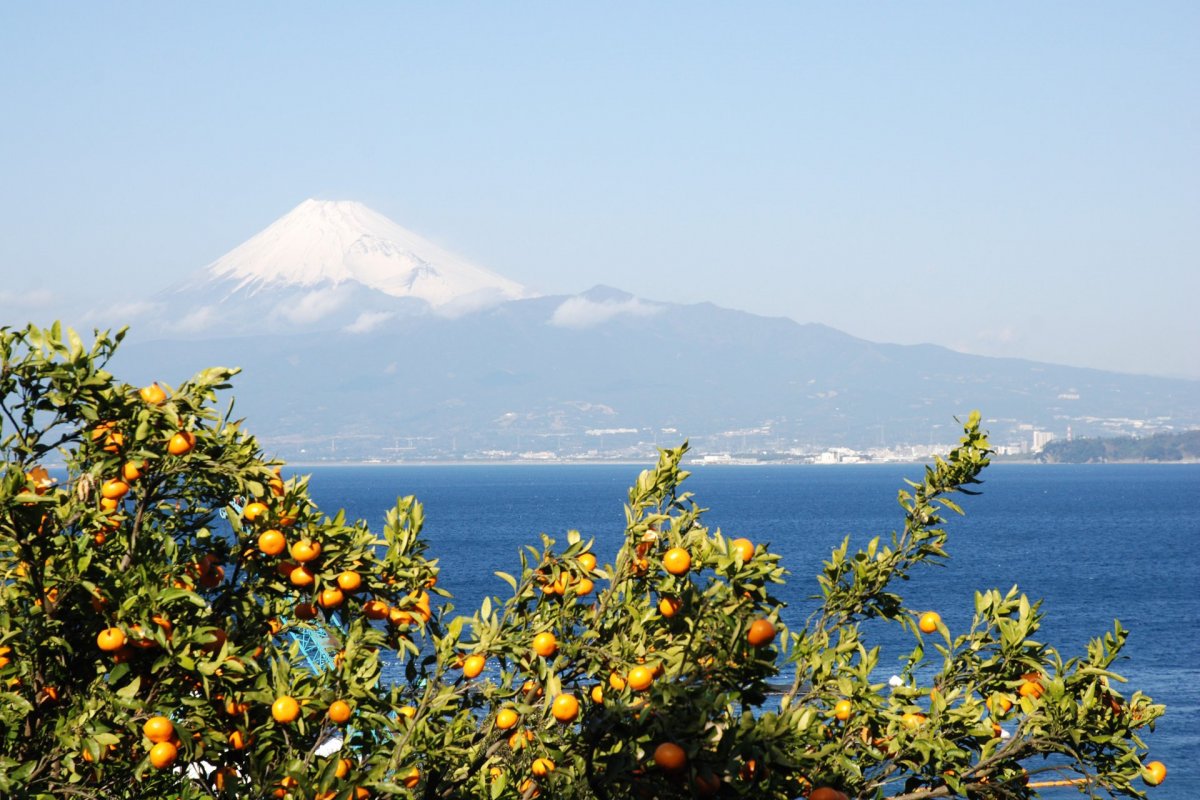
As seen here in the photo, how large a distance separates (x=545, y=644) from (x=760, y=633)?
2.74 ft

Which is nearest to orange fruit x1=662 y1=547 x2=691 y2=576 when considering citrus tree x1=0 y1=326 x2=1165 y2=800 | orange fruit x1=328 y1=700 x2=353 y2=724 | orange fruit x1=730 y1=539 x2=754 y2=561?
citrus tree x1=0 y1=326 x2=1165 y2=800

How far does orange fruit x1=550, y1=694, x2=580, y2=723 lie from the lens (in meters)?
4.77

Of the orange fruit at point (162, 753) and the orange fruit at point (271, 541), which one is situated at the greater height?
the orange fruit at point (271, 541)

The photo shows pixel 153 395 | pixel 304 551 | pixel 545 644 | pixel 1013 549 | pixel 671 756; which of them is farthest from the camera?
pixel 1013 549

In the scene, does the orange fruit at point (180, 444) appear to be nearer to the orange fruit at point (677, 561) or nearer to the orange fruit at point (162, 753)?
the orange fruit at point (162, 753)

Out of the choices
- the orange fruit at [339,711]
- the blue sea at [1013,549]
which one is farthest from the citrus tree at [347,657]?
the blue sea at [1013,549]

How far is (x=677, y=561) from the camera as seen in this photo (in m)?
4.84

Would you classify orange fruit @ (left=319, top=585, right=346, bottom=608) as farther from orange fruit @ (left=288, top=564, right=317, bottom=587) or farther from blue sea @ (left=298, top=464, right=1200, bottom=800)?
blue sea @ (left=298, top=464, right=1200, bottom=800)

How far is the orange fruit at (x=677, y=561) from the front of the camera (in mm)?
4828

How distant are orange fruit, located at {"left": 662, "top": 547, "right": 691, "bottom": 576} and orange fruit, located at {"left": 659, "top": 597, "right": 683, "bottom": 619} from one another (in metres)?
0.10

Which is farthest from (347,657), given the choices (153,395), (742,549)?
(742,549)

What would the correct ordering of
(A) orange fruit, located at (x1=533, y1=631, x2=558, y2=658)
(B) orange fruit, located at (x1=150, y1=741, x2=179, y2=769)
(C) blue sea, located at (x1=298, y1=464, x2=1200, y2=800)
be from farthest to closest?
1. (C) blue sea, located at (x1=298, y1=464, x2=1200, y2=800)
2. (A) orange fruit, located at (x1=533, y1=631, x2=558, y2=658)
3. (B) orange fruit, located at (x1=150, y1=741, x2=179, y2=769)

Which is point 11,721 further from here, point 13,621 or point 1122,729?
point 1122,729

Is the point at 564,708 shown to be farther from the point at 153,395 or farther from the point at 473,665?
the point at 153,395
